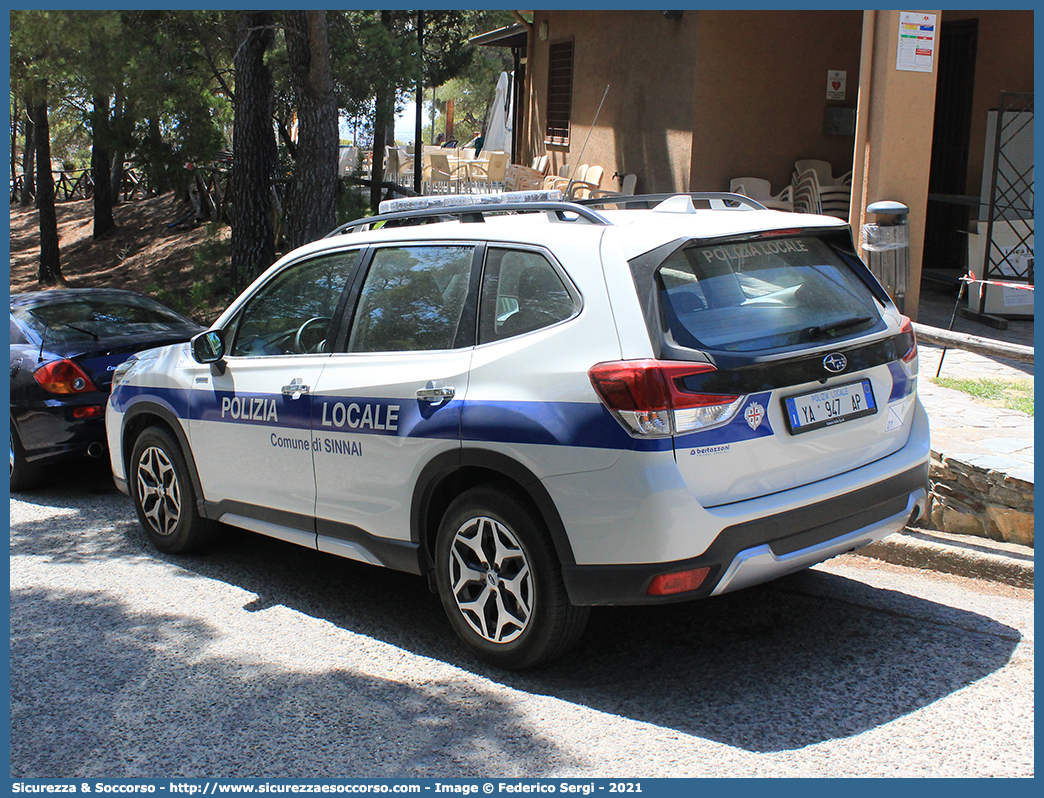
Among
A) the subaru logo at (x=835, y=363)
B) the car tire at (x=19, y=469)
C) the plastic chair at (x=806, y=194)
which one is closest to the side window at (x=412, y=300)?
the subaru logo at (x=835, y=363)

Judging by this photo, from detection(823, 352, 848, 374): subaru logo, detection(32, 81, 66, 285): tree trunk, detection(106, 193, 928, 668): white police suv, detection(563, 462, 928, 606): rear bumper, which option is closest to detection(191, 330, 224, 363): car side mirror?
detection(106, 193, 928, 668): white police suv

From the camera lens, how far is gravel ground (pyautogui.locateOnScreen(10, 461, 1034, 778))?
11.6 feet

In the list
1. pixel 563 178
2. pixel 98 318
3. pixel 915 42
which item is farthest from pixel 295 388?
pixel 563 178

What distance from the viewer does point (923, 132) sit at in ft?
32.9

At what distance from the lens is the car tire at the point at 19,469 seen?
721 cm

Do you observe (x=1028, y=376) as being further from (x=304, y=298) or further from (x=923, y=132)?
(x=304, y=298)

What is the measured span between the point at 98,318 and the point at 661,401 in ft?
19.0

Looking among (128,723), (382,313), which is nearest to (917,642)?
(382,313)

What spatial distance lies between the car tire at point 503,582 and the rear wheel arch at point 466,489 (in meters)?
0.06

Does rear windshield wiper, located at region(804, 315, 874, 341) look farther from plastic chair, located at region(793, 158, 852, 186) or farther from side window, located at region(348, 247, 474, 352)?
plastic chair, located at region(793, 158, 852, 186)

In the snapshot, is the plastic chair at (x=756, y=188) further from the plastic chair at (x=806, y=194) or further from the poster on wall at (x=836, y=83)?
the poster on wall at (x=836, y=83)

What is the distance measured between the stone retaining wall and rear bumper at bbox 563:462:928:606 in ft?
4.57

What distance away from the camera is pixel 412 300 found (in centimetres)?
456

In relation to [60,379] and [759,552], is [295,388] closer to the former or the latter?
[759,552]
